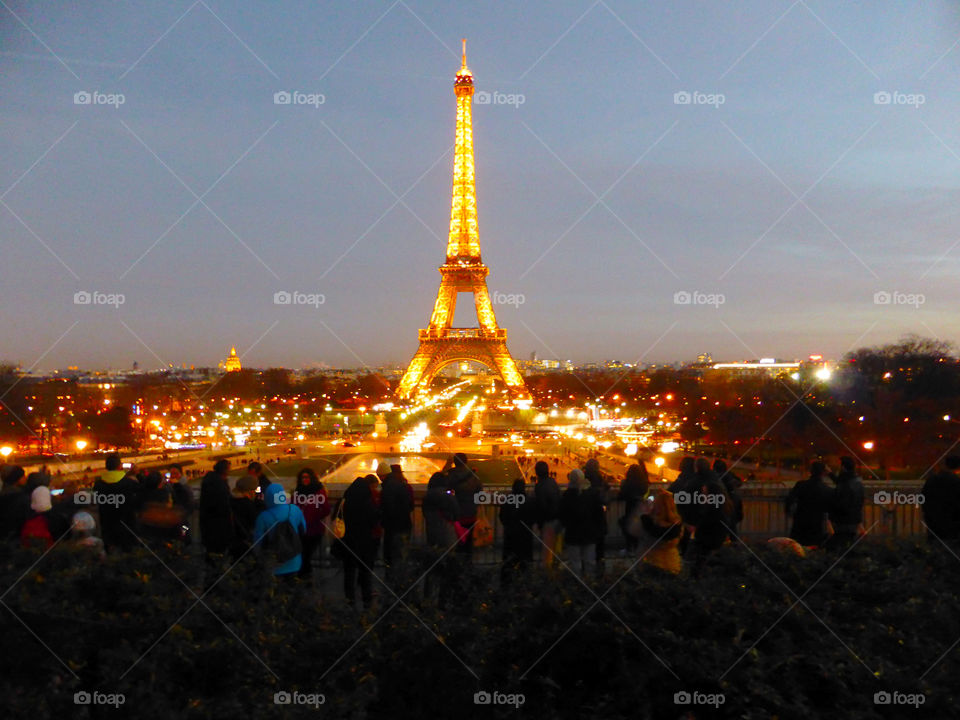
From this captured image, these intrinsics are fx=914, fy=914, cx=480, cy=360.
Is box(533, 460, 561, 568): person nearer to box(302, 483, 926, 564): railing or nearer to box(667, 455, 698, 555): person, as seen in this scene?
box(667, 455, 698, 555): person

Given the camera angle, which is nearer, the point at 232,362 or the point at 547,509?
the point at 547,509

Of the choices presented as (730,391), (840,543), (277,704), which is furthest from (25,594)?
(730,391)

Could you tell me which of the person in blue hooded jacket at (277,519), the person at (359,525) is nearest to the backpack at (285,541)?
the person in blue hooded jacket at (277,519)

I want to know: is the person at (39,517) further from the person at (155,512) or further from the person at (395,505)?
the person at (395,505)

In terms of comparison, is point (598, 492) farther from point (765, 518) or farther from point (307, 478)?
point (765, 518)

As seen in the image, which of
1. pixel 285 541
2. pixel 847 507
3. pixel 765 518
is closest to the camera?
pixel 285 541

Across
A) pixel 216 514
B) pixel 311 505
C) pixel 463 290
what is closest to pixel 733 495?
pixel 311 505
